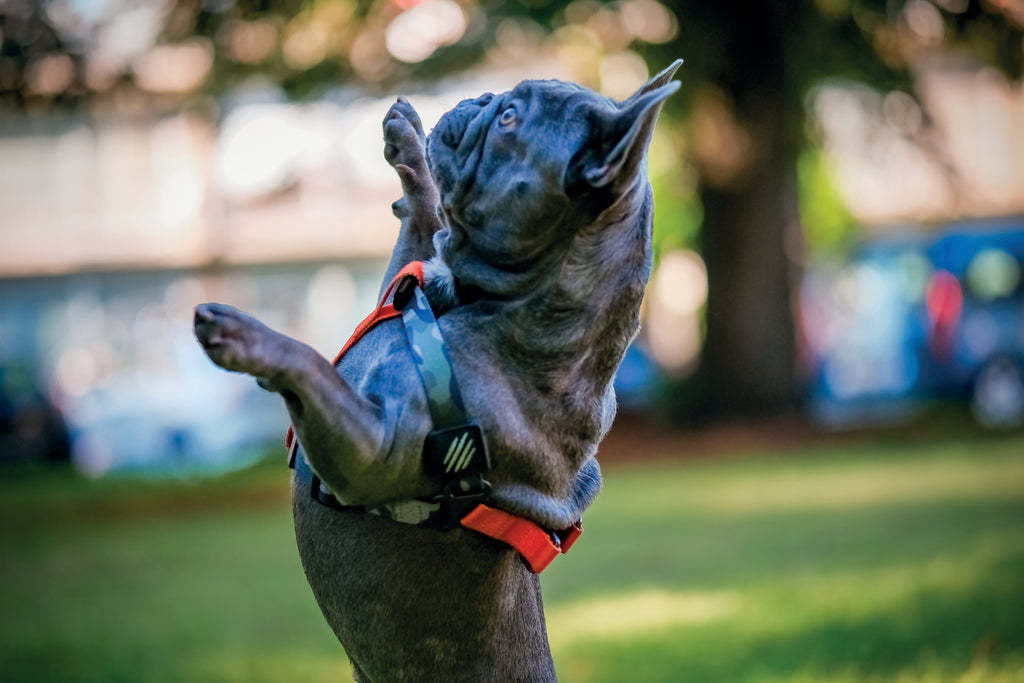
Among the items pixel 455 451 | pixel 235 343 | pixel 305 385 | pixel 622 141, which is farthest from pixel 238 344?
pixel 622 141

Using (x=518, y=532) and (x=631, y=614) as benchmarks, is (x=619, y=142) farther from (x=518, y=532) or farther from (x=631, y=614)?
(x=631, y=614)

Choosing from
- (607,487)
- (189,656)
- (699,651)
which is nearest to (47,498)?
(607,487)

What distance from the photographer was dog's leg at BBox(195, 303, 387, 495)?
214 cm

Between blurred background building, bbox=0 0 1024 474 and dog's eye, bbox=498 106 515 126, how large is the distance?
1.94m

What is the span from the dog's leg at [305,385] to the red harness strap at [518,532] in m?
0.31

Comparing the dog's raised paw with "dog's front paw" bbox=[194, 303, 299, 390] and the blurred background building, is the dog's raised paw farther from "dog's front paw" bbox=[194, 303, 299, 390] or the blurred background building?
the blurred background building

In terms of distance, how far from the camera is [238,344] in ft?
7.02

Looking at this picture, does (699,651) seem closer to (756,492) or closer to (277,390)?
(277,390)

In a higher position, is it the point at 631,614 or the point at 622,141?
the point at 622,141

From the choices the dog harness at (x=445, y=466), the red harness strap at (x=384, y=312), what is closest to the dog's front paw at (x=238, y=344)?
the dog harness at (x=445, y=466)

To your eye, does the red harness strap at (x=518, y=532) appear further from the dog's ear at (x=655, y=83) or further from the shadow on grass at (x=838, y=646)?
the shadow on grass at (x=838, y=646)

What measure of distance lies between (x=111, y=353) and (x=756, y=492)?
2790 cm

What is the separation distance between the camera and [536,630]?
105 inches

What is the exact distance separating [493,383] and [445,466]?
23 cm
